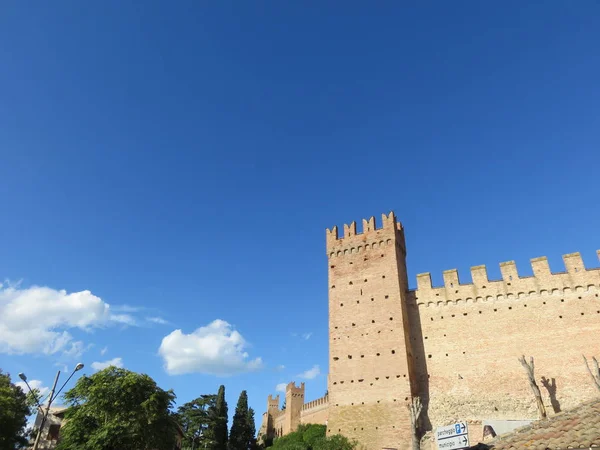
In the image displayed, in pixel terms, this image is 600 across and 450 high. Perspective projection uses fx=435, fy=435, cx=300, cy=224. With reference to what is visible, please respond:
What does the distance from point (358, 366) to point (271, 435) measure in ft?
133

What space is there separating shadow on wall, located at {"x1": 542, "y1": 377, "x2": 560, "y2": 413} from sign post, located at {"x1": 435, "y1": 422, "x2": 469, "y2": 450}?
15.7 m

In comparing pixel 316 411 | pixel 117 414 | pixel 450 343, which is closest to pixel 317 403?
pixel 316 411

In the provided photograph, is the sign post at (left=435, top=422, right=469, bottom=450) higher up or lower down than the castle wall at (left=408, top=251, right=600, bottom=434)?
lower down

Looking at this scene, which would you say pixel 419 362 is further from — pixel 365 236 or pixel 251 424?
pixel 251 424

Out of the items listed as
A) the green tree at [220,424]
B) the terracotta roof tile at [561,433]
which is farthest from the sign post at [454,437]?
the green tree at [220,424]

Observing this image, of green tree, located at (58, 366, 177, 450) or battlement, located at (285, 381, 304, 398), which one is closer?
green tree, located at (58, 366, 177, 450)

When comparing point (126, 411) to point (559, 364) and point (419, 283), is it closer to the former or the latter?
point (419, 283)

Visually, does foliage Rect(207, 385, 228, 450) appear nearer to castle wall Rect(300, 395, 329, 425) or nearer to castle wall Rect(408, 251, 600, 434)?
castle wall Rect(300, 395, 329, 425)

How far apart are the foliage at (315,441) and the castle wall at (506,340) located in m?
5.51

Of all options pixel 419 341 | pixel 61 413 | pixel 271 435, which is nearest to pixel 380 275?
pixel 419 341

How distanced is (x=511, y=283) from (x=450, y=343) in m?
5.34

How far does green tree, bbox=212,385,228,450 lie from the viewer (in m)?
45.9

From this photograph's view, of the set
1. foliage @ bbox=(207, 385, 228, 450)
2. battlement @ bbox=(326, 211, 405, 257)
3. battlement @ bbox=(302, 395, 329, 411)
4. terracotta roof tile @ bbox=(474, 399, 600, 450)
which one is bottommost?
terracotta roof tile @ bbox=(474, 399, 600, 450)

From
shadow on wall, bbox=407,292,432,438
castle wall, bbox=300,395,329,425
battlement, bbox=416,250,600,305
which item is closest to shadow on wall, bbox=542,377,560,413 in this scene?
battlement, bbox=416,250,600,305
